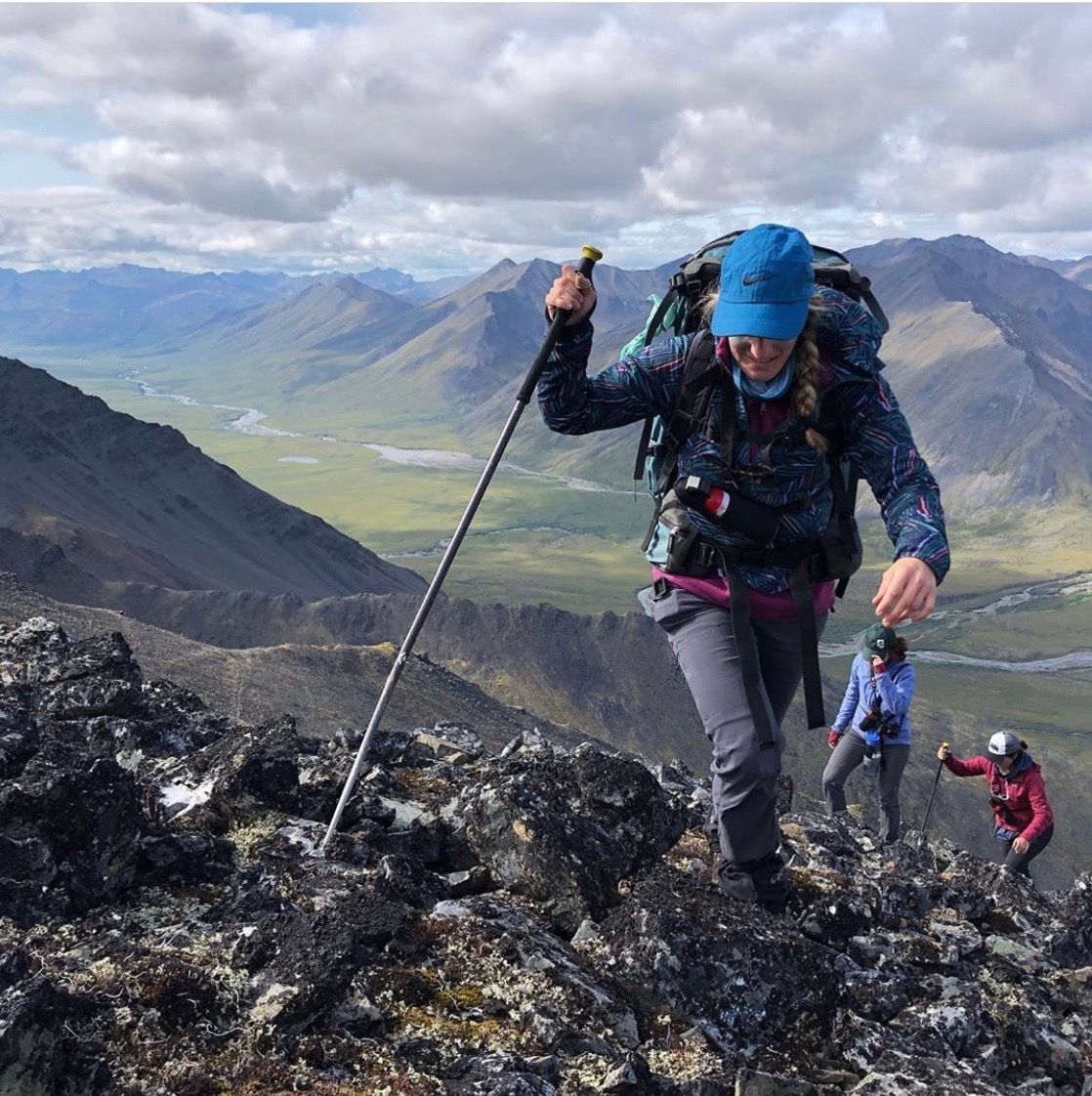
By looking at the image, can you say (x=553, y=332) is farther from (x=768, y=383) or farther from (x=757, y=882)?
(x=757, y=882)

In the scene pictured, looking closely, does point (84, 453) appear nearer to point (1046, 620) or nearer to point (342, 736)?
point (342, 736)

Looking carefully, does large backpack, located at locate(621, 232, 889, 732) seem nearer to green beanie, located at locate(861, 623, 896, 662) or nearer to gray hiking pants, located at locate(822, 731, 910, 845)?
green beanie, located at locate(861, 623, 896, 662)

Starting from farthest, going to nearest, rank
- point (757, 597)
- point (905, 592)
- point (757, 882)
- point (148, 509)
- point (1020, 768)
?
point (148, 509) → point (1020, 768) → point (757, 882) → point (757, 597) → point (905, 592)

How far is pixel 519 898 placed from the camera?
6934 millimetres

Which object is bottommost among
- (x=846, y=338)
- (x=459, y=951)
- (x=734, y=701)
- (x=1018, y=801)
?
(x=1018, y=801)

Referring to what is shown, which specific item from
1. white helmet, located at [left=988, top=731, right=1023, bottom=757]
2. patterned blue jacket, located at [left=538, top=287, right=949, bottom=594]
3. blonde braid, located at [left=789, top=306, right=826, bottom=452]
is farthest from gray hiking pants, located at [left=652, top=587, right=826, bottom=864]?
white helmet, located at [left=988, top=731, right=1023, bottom=757]

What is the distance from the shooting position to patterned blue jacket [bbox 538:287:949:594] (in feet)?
19.9

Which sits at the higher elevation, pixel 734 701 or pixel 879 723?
pixel 734 701

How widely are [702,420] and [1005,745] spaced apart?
34.0 ft

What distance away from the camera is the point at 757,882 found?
6.76 meters

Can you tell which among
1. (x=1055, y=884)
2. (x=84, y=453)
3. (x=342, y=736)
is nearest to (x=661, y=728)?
(x=1055, y=884)

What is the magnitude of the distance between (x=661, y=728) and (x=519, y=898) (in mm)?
62270

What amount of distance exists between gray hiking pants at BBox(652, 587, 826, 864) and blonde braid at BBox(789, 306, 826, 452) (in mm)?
1297

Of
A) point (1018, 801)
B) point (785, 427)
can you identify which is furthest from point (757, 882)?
point (1018, 801)
